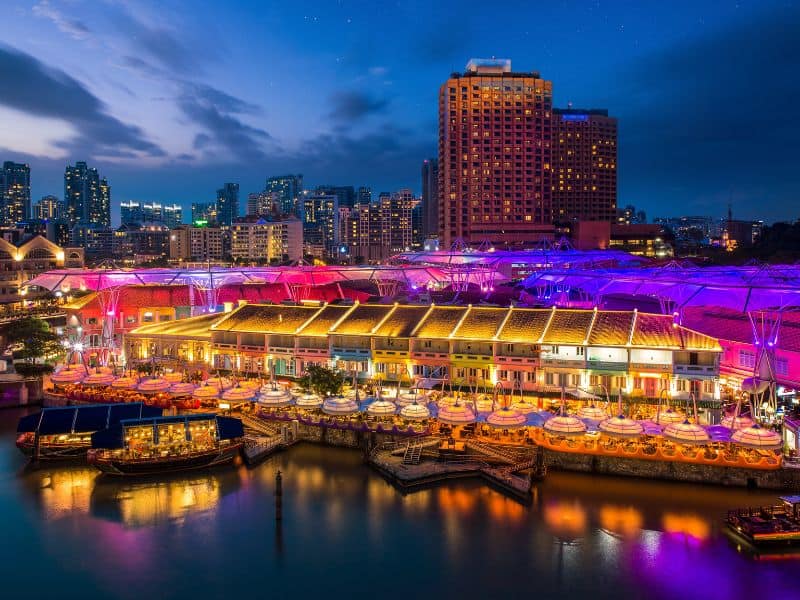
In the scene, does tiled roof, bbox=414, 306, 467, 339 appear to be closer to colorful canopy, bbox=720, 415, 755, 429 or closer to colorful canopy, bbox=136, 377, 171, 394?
colorful canopy, bbox=720, 415, 755, 429

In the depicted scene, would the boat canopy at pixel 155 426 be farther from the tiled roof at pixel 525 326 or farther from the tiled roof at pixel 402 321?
the tiled roof at pixel 525 326

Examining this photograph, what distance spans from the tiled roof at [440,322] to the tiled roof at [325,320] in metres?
5.44

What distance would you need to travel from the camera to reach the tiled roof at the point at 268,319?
40438 mm

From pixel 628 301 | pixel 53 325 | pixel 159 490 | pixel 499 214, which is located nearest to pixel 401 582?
pixel 159 490

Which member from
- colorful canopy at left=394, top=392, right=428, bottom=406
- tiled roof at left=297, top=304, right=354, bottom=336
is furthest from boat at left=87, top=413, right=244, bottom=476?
tiled roof at left=297, top=304, right=354, bottom=336

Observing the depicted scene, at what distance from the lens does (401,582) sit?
73.3ft

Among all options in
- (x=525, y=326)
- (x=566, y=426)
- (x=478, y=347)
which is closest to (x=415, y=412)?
(x=478, y=347)

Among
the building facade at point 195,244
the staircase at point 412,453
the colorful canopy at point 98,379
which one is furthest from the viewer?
the building facade at point 195,244

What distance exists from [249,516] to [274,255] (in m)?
146

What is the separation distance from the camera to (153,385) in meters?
38.4

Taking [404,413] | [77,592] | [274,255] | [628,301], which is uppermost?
[274,255]

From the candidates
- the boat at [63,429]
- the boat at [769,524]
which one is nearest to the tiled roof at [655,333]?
the boat at [769,524]

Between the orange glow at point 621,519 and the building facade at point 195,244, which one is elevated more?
the building facade at point 195,244

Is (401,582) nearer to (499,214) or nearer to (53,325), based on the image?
(53,325)
